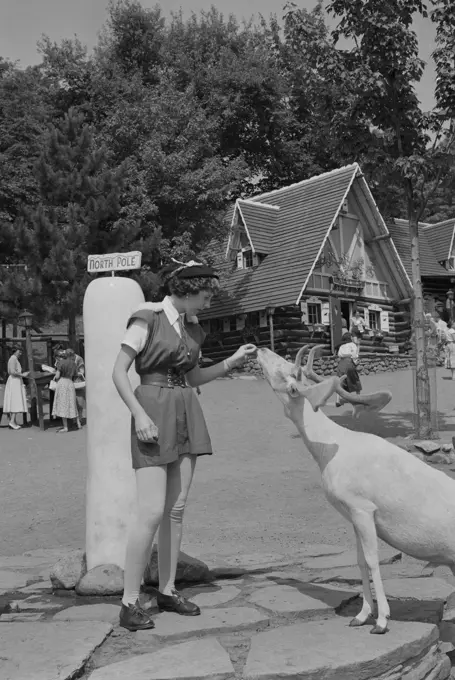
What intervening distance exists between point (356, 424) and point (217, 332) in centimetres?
1410

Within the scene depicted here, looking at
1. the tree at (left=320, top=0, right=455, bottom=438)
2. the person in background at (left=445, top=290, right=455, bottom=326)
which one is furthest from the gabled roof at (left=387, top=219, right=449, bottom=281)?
the tree at (left=320, top=0, right=455, bottom=438)

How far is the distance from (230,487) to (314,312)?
703 inches

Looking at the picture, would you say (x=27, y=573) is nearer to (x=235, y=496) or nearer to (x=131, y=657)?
(x=131, y=657)

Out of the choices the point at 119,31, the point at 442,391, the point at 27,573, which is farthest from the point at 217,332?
the point at 27,573

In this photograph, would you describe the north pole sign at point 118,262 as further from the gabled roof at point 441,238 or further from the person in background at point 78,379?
the gabled roof at point 441,238

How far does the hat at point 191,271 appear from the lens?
13.3ft

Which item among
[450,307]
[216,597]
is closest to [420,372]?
[216,597]

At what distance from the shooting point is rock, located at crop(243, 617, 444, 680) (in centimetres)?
315

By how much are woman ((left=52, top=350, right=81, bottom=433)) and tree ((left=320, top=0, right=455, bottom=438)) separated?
23.2 feet

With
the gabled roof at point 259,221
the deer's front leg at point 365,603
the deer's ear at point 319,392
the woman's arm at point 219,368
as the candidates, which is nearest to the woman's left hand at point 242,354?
the woman's arm at point 219,368

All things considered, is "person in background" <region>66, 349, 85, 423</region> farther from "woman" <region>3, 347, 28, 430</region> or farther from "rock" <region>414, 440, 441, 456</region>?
"rock" <region>414, 440, 441, 456</region>

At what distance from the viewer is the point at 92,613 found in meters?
4.05

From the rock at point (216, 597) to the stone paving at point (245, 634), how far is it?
0.04 feet

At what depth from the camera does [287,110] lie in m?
39.2
